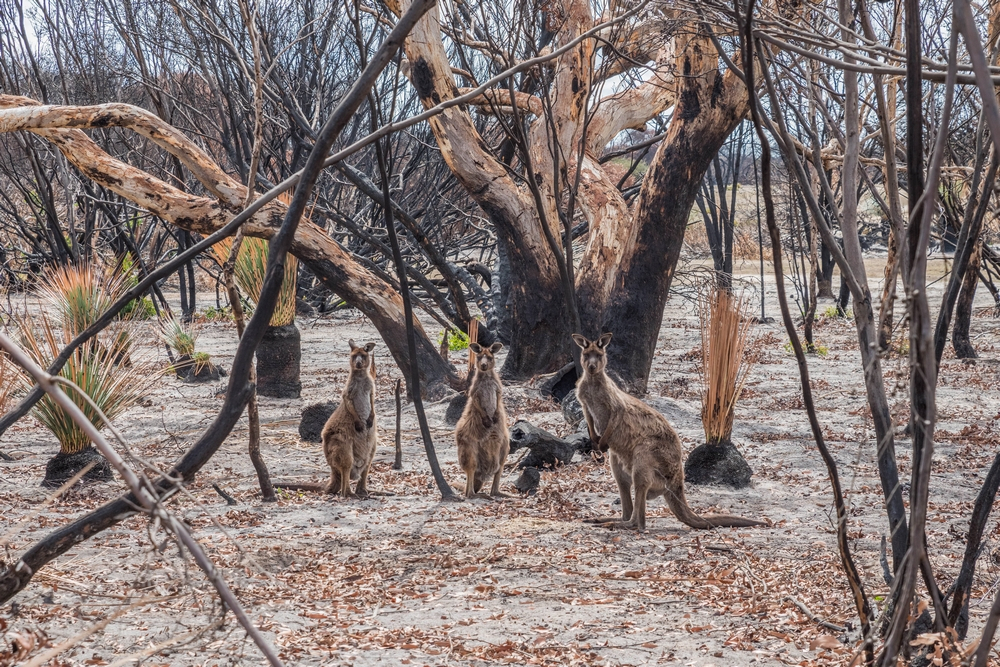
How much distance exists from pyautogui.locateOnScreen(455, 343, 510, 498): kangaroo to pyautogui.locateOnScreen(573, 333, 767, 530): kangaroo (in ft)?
2.33

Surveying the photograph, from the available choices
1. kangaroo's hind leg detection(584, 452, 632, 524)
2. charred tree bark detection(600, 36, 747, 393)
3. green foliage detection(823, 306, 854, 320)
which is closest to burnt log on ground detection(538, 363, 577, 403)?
charred tree bark detection(600, 36, 747, 393)

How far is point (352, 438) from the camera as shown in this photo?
6.13 meters

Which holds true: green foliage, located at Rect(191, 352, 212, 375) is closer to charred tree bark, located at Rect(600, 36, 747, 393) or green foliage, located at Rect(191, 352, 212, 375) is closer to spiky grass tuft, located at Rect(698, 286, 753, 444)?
charred tree bark, located at Rect(600, 36, 747, 393)

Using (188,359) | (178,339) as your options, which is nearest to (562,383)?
(188,359)

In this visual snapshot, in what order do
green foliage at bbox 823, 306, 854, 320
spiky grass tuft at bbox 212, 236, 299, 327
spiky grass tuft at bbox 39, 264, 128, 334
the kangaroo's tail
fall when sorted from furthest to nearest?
green foliage at bbox 823, 306, 854, 320, spiky grass tuft at bbox 212, 236, 299, 327, spiky grass tuft at bbox 39, 264, 128, 334, the kangaroo's tail

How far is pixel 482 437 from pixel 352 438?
0.89 meters

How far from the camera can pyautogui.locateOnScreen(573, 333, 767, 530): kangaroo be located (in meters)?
5.29

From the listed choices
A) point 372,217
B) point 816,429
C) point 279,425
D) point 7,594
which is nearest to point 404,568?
point 816,429

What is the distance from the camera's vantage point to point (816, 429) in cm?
266

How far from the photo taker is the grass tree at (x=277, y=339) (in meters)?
9.84

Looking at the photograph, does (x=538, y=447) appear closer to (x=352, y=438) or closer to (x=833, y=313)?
(x=352, y=438)

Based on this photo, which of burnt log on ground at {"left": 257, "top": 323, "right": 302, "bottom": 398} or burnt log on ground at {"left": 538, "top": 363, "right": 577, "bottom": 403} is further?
burnt log on ground at {"left": 257, "top": 323, "right": 302, "bottom": 398}

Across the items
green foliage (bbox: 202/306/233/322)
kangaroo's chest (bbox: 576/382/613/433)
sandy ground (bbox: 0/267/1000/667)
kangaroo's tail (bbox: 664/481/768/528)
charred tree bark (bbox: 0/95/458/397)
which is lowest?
sandy ground (bbox: 0/267/1000/667)

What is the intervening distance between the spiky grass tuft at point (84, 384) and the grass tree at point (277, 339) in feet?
9.75
